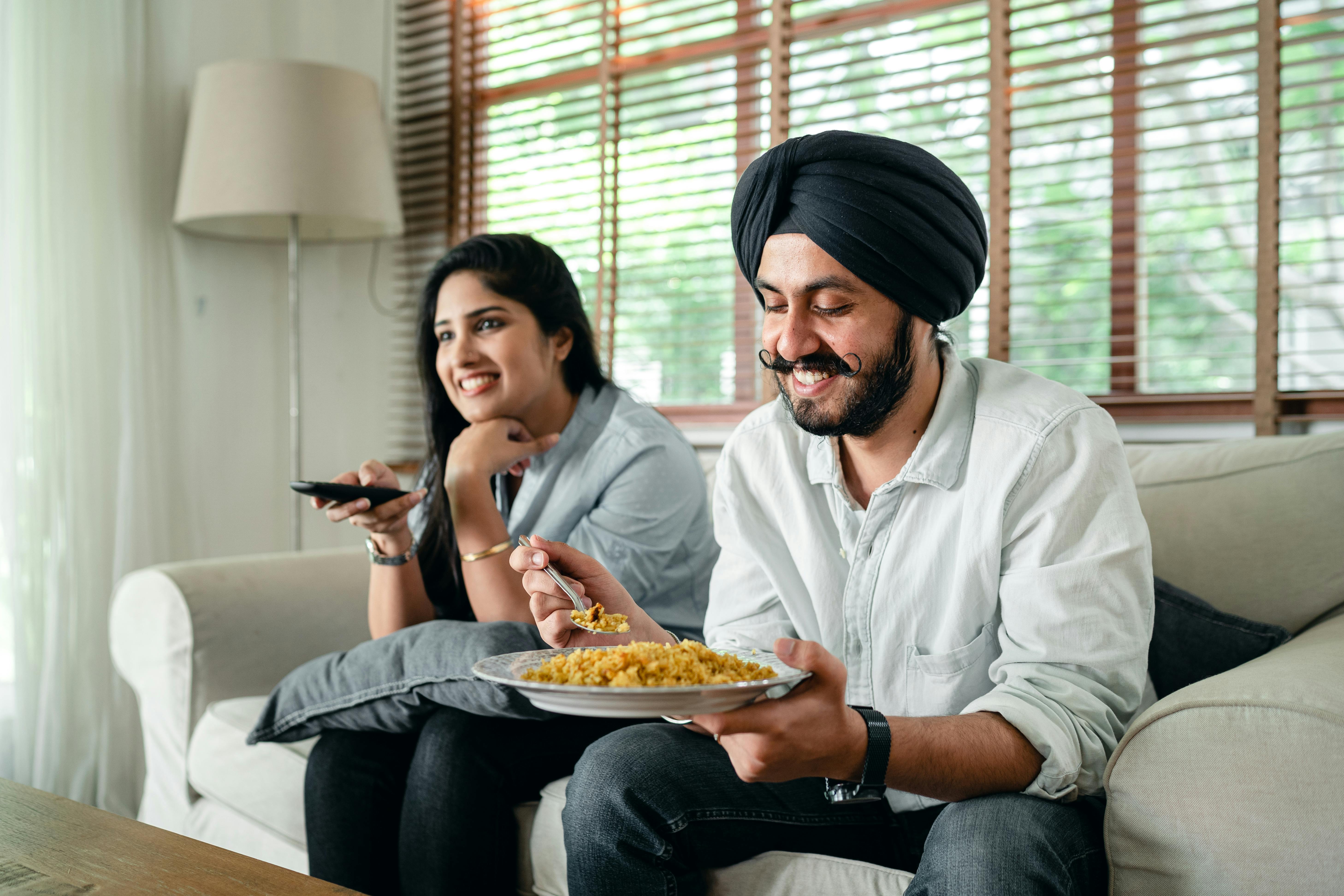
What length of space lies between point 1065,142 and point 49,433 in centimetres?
239

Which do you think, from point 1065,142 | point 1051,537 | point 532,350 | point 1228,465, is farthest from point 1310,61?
point 532,350

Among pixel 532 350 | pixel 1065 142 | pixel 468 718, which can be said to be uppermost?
pixel 1065 142

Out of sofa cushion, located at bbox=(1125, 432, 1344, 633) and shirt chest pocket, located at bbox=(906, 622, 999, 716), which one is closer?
shirt chest pocket, located at bbox=(906, 622, 999, 716)

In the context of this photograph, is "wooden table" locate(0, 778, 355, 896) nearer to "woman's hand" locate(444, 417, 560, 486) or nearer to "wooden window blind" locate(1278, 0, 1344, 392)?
"woman's hand" locate(444, 417, 560, 486)

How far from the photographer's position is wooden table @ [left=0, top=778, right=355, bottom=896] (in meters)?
0.85

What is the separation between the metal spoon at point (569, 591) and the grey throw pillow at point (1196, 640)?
0.69m

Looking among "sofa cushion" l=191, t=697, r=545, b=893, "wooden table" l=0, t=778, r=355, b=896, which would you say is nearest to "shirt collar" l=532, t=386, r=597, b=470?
"sofa cushion" l=191, t=697, r=545, b=893

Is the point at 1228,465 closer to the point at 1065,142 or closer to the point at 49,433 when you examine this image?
the point at 1065,142

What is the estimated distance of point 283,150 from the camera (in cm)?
251

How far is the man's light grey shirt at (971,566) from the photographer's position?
1019 millimetres

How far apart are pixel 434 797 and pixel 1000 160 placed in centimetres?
165

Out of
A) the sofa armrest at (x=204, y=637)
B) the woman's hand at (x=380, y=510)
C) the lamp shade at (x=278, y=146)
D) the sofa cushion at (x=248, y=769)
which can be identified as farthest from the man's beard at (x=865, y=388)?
the lamp shade at (x=278, y=146)

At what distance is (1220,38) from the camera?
200cm

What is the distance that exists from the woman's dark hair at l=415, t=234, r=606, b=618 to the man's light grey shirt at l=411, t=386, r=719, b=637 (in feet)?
0.35
